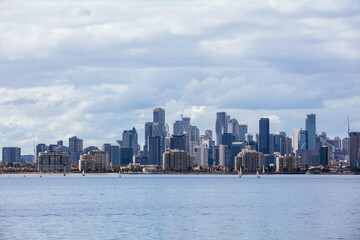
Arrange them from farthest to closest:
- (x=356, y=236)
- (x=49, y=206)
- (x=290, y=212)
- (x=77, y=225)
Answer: (x=49, y=206) → (x=290, y=212) → (x=77, y=225) → (x=356, y=236)

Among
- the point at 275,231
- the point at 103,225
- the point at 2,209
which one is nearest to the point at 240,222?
the point at 275,231

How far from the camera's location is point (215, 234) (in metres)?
91.9

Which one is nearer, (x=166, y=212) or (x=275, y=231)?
(x=275, y=231)

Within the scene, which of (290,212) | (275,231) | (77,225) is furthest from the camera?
(290,212)

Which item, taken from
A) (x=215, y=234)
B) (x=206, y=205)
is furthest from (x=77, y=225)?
(x=206, y=205)

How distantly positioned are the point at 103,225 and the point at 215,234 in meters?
20.3

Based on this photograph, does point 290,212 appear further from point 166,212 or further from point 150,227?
point 150,227

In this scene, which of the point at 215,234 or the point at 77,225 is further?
the point at 77,225

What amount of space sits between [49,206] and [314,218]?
60645 millimetres

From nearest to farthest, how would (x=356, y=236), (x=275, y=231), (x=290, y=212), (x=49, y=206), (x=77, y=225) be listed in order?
(x=356, y=236) < (x=275, y=231) < (x=77, y=225) < (x=290, y=212) < (x=49, y=206)

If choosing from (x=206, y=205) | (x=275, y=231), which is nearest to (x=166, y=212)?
(x=206, y=205)

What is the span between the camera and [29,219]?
112375mm

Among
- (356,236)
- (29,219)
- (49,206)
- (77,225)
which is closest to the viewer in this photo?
(356,236)

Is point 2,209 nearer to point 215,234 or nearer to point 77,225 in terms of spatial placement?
point 77,225
